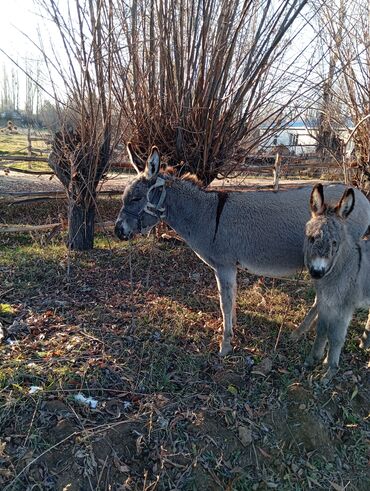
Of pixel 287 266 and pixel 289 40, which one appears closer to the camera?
pixel 287 266

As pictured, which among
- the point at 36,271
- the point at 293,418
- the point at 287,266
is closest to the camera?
the point at 293,418

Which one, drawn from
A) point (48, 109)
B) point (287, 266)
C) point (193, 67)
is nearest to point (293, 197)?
point (287, 266)

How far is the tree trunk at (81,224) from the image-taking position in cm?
718

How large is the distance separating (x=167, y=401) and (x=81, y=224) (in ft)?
14.0

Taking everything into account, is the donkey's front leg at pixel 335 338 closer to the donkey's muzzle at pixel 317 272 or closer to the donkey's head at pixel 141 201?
the donkey's muzzle at pixel 317 272

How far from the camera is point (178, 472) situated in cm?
322

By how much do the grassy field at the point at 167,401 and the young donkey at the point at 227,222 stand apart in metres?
0.62

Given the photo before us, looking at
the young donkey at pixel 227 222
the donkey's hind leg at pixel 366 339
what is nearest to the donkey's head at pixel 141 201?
the young donkey at pixel 227 222

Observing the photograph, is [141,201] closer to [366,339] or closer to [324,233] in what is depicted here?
[324,233]

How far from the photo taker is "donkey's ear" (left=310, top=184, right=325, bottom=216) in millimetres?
3557

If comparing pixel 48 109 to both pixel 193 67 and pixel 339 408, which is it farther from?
pixel 339 408

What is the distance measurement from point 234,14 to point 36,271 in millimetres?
4542

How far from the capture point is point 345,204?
3537mm

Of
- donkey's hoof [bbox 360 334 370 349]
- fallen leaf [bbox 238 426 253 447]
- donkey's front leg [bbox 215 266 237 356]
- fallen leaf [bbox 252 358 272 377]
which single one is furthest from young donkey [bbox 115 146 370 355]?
donkey's hoof [bbox 360 334 370 349]
